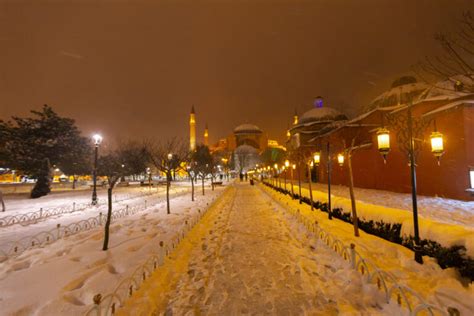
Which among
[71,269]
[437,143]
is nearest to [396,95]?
[437,143]

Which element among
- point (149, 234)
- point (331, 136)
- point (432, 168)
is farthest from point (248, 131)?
point (149, 234)

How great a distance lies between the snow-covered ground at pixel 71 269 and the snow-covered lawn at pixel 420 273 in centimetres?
620

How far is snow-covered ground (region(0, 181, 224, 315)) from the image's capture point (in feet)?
14.5

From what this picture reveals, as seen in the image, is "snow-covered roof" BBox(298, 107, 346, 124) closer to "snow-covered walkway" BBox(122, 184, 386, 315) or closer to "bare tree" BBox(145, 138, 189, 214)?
"bare tree" BBox(145, 138, 189, 214)

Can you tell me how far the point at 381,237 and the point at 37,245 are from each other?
11.5 m

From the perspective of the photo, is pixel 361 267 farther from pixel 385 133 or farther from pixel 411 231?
pixel 385 133

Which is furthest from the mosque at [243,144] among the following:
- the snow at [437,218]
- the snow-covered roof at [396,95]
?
the snow at [437,218]

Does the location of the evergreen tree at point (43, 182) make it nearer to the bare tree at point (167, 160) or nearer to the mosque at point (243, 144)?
the bare tree at point (167, 160)

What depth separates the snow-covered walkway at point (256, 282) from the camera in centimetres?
434

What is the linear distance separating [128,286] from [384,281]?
500 centimetres

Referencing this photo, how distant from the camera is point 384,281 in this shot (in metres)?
4.32

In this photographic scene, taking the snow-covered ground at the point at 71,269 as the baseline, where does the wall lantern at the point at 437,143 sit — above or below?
above

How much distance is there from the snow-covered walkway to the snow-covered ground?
1.03 m

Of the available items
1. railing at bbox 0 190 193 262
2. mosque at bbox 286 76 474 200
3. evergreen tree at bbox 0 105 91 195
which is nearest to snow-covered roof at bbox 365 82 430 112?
mosque at bbox 286 76 474 200
